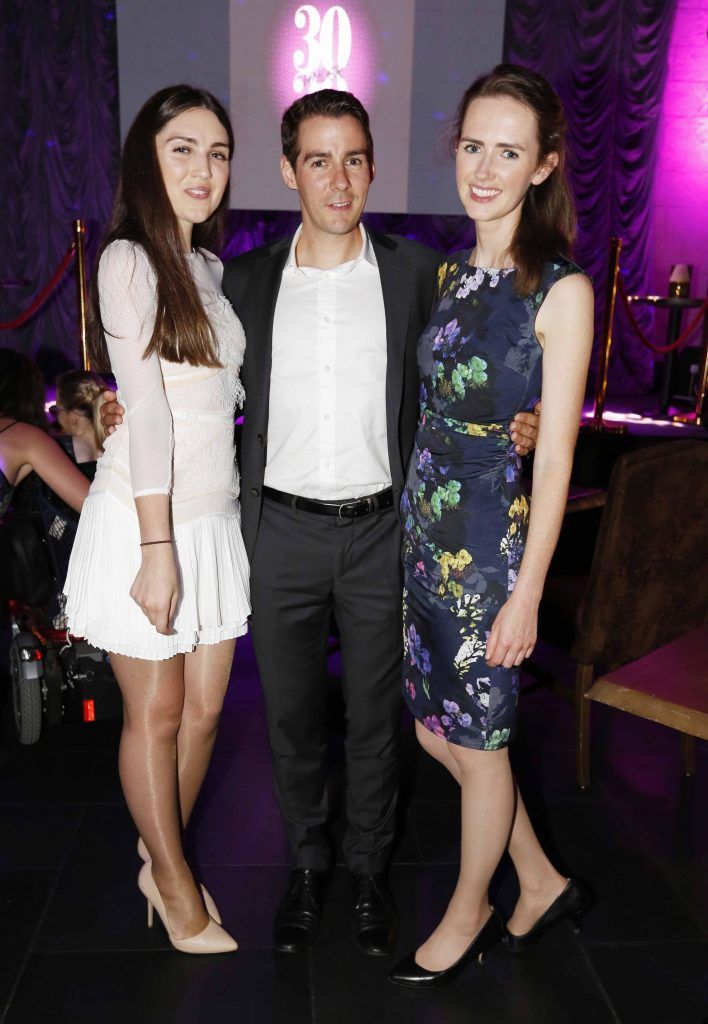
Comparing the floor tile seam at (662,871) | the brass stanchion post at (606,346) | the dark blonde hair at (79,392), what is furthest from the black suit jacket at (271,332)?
the brass stanchion post at (606,346)

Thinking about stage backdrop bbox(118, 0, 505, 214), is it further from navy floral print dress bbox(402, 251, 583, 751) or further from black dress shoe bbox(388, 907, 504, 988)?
black dress shoe bbox(388, 907, 504, 988)

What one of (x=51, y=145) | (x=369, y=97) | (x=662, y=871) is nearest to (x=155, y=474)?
(x=662, y=871)

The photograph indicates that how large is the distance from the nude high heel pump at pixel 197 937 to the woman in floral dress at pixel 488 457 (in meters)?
0.40

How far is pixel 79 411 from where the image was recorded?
3688 millimetres

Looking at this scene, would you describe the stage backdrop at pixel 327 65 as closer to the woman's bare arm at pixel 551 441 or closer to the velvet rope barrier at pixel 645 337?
the velvet rope barrier at pixel 645 337

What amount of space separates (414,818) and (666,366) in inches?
239

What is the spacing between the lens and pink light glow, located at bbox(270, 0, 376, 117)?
6.79 metres

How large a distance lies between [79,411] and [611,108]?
6.89 meters

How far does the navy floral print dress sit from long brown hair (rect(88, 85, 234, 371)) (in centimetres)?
46

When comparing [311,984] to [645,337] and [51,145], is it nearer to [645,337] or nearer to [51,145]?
[645,337]

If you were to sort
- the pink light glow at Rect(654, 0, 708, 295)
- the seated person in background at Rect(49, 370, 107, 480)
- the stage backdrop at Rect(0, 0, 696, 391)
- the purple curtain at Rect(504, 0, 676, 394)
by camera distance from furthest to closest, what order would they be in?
the pink light glow at Rect(654, 0, 708, 295), the purple curtain at Rect(504, 0, 676, 394), the stage backdrop at Rect(0, 0, 696, 391), the seated person in background at Rect(49, 370, 107, 480)

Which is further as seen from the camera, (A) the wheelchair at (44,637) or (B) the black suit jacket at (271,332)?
(A) the wheelchair at (44,637)

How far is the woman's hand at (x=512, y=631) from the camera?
70.4 inches

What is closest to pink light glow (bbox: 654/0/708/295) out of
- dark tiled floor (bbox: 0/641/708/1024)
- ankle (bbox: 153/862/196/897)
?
dark tiled floor (bbox: 0/641/708/1024)
